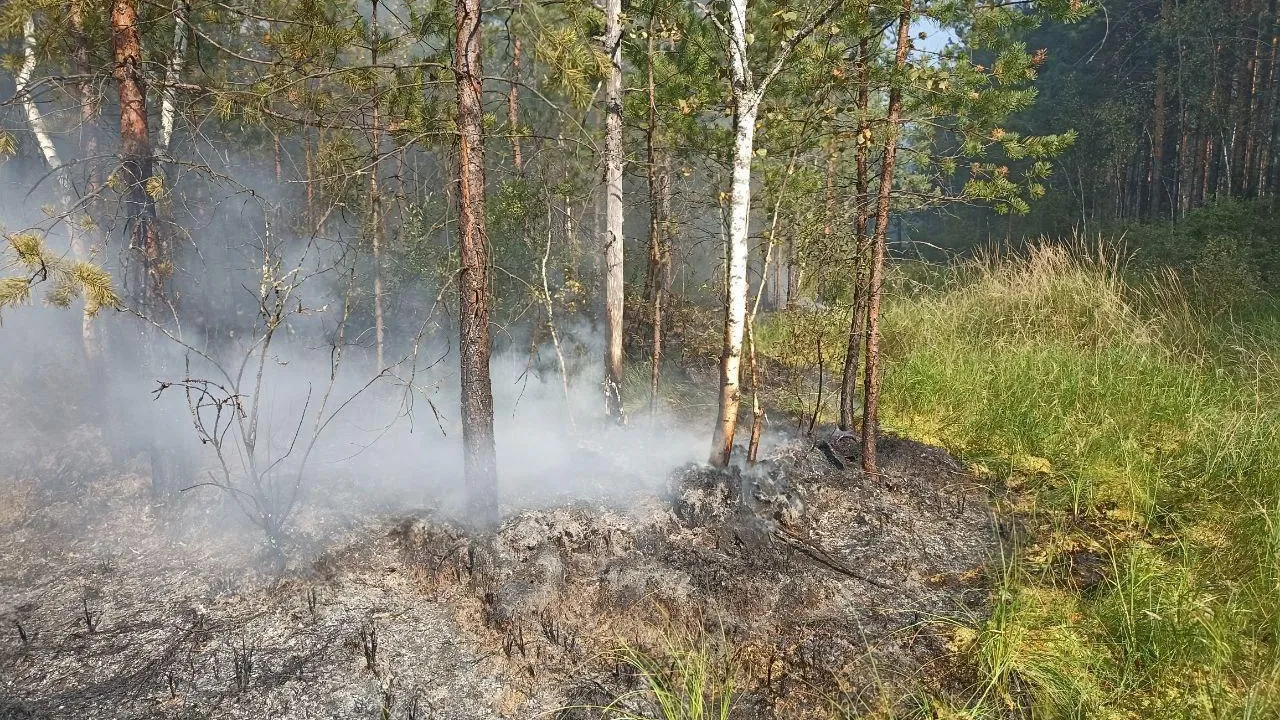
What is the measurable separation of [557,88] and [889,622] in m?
4.01

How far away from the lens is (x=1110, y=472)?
4.66 metres

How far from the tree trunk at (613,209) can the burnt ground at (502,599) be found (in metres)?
2.56

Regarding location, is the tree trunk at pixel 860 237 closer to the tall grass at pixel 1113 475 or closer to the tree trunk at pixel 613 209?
the tall grass at pixel 1113 475

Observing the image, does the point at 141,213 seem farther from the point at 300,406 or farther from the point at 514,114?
the point at 514,114

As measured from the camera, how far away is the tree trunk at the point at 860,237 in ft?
15.5

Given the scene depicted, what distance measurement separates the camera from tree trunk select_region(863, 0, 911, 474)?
455cm

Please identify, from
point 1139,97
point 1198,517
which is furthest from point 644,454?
point 1139,97

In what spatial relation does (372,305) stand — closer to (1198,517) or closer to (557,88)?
(557,88)

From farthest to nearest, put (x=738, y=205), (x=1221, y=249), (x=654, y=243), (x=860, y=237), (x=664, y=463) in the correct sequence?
(x=1221, y=249) < (x=654, y=243) < (x=664, y=463) < (x=860, y=237) < (x=738, y=205)

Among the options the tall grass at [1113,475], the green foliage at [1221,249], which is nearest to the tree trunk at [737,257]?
the tall grass at [1113,475]

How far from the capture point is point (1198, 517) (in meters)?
4.11

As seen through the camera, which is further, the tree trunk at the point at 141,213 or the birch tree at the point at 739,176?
the tree trunk at the point at 141,213

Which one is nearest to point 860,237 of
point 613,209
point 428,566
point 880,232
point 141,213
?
point 880,232

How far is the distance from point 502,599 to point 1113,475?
466 cm
